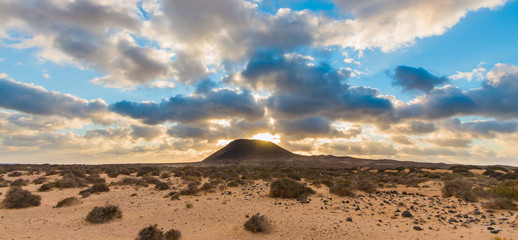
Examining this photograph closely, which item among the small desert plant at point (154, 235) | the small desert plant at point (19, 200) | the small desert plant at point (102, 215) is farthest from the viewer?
the small desert plant at point (19, 200)

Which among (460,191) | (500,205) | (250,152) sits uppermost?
(250,152)

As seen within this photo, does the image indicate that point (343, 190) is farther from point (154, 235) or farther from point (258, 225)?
point (154, 235)

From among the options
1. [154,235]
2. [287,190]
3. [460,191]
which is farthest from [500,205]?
[154,235]

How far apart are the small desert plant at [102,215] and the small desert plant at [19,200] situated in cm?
599

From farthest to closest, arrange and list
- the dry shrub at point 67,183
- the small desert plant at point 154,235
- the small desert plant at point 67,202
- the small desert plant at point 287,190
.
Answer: the dry shrub at point 67,183 → the small desert plant at point 287,190 → the small desert plant at point 67,202 → the small desert plant at point 154,235

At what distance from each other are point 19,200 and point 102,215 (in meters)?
6.65

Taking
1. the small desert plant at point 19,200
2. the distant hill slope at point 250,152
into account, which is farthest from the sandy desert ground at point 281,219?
the distant hill slope at point 250,152

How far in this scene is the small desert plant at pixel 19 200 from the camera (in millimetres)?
13172

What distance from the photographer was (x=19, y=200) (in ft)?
43.8

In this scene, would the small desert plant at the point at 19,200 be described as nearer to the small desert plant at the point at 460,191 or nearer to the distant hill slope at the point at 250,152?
the small desert plant at the point at 460,191

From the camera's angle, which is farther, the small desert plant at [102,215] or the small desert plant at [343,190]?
the small desert plant at [343,190]

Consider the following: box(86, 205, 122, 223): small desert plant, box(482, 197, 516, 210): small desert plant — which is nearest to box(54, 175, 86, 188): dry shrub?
box(86, 205, 122, 223): small desert plant

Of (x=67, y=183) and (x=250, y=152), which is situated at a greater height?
(x=250, y=152)

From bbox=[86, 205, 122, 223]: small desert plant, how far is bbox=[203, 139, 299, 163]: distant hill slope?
4373 inches
